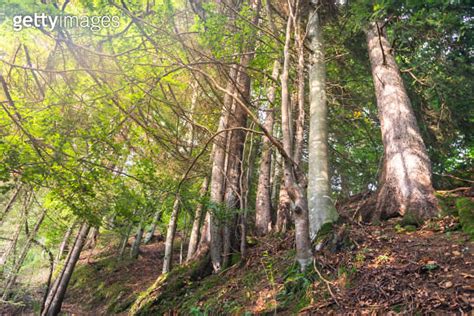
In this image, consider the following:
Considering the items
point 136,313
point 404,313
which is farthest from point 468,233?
point 136,313

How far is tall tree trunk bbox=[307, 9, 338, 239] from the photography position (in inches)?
158

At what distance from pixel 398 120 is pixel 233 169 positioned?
3.50 meters

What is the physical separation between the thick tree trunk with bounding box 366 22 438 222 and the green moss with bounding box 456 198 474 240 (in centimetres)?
34

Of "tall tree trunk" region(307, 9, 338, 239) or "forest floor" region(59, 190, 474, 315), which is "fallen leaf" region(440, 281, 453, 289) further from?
"tall tree trunk" region(307, 9, 338, 239)

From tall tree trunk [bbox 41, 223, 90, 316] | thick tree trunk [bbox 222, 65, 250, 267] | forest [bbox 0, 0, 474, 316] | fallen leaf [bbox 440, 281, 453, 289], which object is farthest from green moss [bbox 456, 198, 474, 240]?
tall tree trunk [bbox 41, 223, 90, 316]

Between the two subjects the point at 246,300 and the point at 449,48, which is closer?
the point at 246,300

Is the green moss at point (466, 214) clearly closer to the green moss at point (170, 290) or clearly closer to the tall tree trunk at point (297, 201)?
the tall tree trunk at point (297, 201)

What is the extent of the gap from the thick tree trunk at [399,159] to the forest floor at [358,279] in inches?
12.0

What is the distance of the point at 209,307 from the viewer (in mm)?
4137

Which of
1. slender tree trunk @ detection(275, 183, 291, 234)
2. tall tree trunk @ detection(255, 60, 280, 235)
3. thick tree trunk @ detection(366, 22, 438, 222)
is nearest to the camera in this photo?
thick tree trunk @ detection(366, 22, 438, 222)

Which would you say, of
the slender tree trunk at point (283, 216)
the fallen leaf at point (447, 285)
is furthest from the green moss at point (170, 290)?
the fallen leaf at point (447, 285)

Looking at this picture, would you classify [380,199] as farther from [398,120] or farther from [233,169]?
[233,169]

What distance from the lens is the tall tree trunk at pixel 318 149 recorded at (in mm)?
4004

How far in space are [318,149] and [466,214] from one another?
211 cm
